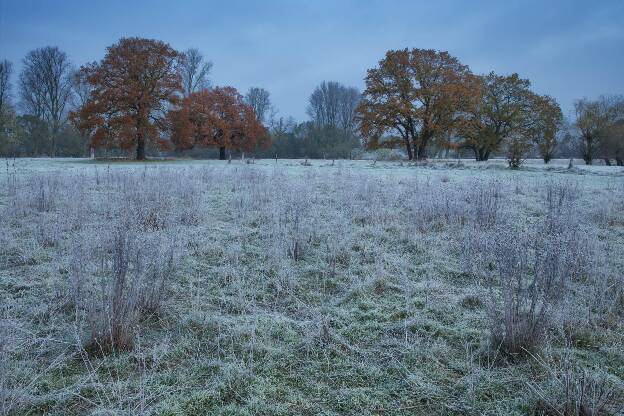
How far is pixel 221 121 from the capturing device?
3422 centimetres

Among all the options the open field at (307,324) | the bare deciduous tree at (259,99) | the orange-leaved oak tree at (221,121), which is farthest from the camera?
the bare deciduous tree at (259,99)

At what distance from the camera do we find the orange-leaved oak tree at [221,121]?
33.6 meters

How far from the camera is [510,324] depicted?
2.75 m

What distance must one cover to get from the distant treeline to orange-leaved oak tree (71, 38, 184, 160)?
74 mm

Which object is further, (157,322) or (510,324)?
(157,322)

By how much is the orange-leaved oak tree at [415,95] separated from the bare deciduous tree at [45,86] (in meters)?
32.2

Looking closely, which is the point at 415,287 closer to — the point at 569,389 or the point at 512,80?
the point at 569,389

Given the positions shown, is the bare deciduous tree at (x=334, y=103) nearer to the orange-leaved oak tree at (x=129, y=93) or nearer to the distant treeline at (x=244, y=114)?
the distant treeline at (x=244, y=114)

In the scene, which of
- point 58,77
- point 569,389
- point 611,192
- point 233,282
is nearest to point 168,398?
point 233,282

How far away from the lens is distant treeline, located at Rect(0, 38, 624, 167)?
2788 centimetres

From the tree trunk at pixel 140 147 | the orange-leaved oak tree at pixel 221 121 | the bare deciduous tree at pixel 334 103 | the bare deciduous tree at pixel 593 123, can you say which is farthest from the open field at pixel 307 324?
the bare deciduous tree at pixel 334 103

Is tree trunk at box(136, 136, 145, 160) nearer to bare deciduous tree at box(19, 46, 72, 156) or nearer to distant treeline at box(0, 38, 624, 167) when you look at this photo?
distant treeline at box(0, 38, 624, 167)

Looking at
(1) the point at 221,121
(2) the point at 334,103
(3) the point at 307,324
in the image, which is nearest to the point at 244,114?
(1) the point at 221,121

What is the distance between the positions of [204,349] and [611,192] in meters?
12.3
